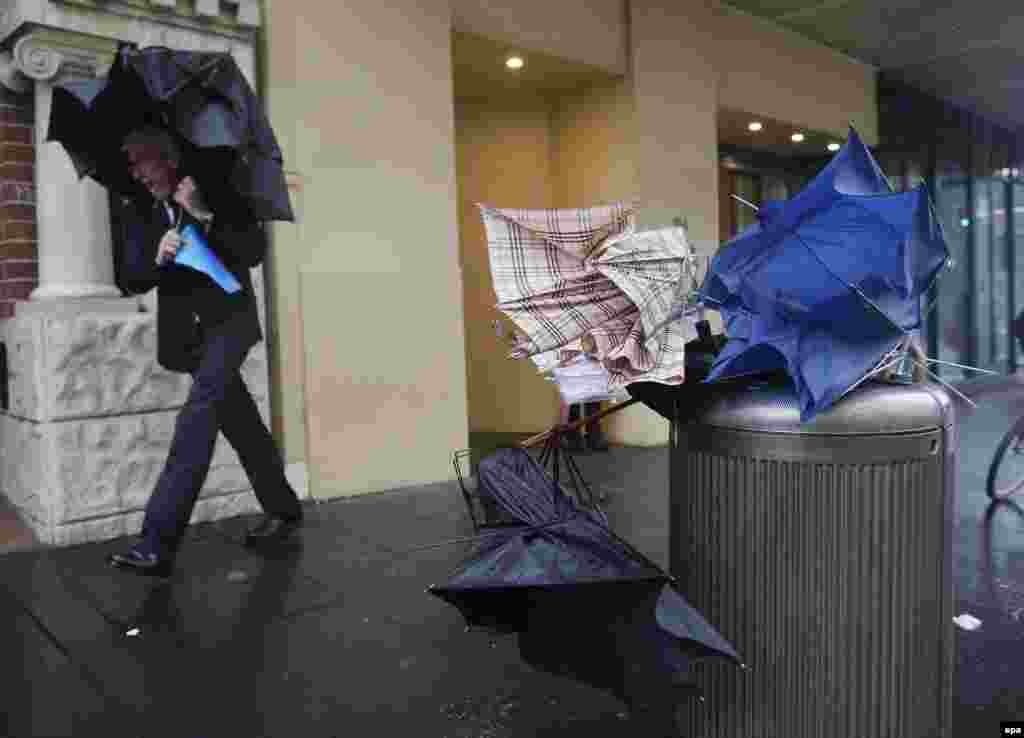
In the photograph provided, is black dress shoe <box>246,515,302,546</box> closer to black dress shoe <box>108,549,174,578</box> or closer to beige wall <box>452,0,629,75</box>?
black dress shoe <box>108,549,174,578</box>

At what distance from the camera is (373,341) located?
5801 mm

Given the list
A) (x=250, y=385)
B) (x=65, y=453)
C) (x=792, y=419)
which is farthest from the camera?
(x=250, y=385)

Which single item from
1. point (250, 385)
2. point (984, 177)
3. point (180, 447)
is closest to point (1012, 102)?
point (984, 177)

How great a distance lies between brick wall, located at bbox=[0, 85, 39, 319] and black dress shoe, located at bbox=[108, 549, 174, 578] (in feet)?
6.65

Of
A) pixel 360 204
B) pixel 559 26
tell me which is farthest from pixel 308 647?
pixel 559 26

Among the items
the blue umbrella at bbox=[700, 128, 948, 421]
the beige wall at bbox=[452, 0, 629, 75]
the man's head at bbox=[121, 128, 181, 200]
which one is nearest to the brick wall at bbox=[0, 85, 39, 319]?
the man's head at bbox=[121, 128, 181, 200]

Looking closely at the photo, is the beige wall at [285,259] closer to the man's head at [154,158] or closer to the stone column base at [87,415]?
the stone column base at [87,415]

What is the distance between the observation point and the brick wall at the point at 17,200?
15.5 feet

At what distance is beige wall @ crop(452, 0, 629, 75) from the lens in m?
6.45

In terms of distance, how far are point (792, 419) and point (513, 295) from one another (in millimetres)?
766

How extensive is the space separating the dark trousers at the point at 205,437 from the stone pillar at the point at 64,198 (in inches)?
42.4

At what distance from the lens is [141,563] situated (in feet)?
11.8

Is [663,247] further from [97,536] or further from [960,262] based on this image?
[960,262]

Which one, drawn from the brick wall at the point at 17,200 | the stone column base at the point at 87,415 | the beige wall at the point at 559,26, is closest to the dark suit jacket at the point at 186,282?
the stone column base at the point at 87,415
